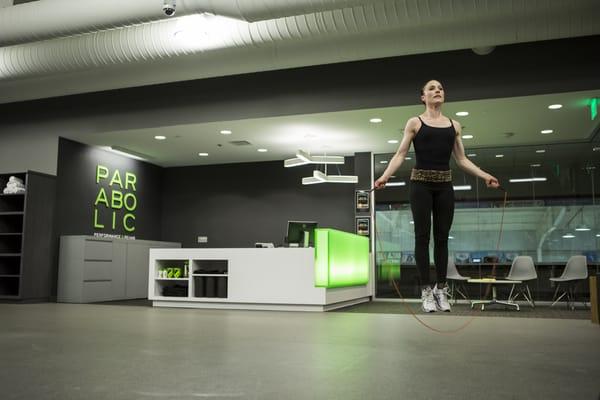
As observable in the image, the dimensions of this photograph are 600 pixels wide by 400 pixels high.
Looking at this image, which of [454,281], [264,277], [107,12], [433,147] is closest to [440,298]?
[433,147]

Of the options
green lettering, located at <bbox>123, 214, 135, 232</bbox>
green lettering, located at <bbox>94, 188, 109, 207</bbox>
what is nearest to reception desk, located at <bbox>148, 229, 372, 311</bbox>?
green lettering, located at <bbox>94, 188, 109, 207</bbox>

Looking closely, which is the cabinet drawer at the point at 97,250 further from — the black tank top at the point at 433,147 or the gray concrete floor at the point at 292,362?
the black tank top at the point at 433,147

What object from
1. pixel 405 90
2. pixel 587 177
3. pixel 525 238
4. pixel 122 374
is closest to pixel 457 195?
pixel 525 238

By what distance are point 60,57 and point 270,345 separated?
5.19 meters

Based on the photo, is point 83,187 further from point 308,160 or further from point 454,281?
point 454,281

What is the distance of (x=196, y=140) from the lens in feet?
32.1

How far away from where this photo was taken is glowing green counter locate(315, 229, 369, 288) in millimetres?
7609

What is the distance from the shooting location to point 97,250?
31.1ft

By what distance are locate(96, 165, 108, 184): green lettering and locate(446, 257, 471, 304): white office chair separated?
656cm

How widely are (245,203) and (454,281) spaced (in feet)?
15.4

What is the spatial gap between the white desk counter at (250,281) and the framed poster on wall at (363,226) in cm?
210

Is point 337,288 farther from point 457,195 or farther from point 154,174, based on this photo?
point 154,174

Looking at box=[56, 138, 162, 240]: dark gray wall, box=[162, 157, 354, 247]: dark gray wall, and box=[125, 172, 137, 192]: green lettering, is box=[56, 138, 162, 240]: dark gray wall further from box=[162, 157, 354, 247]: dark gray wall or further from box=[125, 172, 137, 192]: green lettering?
box=[162, 157, 354, 247]: dark gray wall

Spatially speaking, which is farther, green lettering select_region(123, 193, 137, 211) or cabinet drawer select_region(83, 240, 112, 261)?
green lettering select_region(123, 193, 137, 211)
